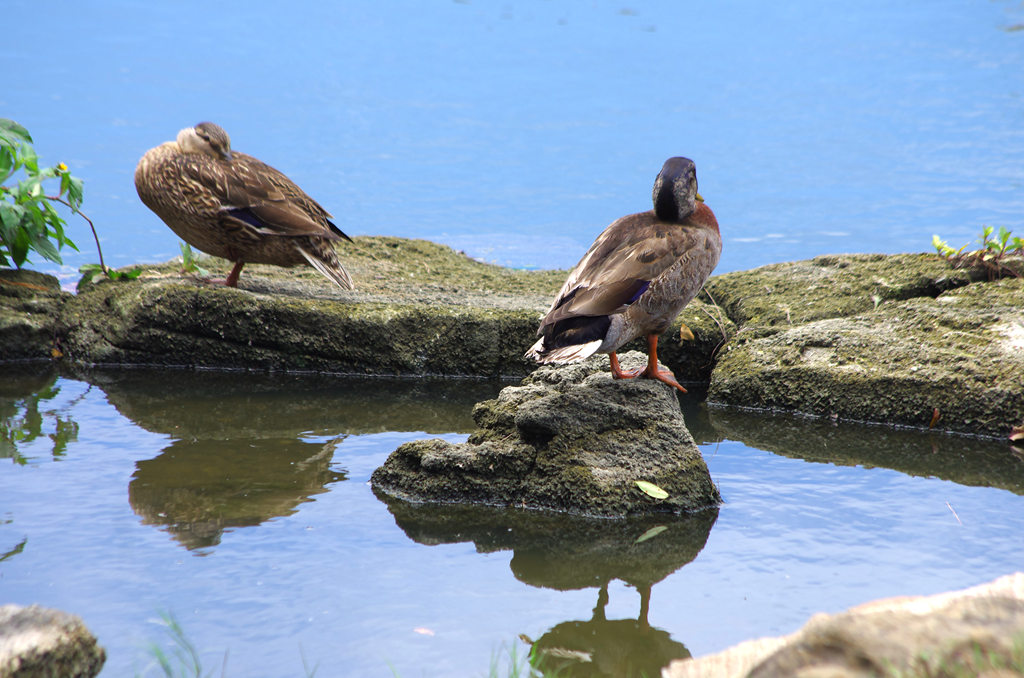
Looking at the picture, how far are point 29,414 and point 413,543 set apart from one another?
2.06 metres

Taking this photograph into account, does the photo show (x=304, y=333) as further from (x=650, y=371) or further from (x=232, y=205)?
(x=650, y=371)

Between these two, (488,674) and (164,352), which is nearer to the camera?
(488,674)

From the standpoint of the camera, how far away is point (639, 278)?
3023 millimetres

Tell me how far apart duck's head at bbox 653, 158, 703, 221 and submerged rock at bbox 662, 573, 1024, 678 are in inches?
73.1

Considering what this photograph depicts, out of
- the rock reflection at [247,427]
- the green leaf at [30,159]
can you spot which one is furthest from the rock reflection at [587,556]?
the green leaf at [30,159]

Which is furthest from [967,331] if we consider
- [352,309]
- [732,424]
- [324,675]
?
[324,675]

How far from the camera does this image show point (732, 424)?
401cm

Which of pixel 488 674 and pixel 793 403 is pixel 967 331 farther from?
pixel 488 674

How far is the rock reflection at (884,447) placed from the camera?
135 inches

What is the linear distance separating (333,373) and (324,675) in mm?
2542

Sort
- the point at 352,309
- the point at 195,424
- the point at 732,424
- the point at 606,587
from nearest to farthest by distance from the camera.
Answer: the point at 606,587 < the point at 195,424 < the point at 732,424 < the point at 352,309

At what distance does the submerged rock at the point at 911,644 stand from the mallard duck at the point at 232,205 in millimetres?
3344

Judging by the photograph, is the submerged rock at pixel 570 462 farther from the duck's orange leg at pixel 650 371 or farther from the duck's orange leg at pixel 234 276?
the duck's orange leg at pixel 234 276

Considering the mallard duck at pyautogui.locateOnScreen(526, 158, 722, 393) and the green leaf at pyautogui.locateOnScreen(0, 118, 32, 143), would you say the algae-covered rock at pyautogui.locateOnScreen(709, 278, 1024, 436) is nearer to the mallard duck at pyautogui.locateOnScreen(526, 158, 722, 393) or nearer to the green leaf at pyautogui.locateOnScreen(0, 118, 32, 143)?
the mallard duck at pyautogui.locateOnScreen(526, 158, 722, 393)
